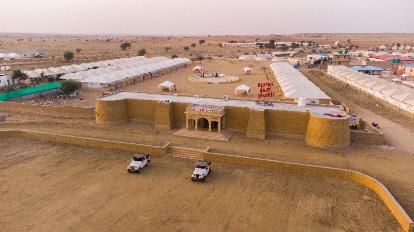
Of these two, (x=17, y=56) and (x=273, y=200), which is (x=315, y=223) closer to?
(x=273, y=200)

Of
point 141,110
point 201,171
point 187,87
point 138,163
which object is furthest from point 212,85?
point 201,171

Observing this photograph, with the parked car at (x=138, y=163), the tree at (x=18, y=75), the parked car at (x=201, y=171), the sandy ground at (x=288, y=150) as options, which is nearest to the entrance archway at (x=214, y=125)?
the sandy ground at (x=288, y=150)

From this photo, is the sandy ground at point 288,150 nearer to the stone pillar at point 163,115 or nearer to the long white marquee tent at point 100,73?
the stone pillar at point 163,115

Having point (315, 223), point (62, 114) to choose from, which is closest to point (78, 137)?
point (62, 114)

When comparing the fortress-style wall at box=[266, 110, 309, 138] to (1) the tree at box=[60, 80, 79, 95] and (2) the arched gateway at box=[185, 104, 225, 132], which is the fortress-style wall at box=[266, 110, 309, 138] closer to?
(2) the arched gateway at box=[185, 104, 225, 132]

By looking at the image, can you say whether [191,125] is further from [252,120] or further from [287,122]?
[287,122]
